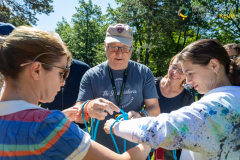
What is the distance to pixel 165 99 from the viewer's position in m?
3.11

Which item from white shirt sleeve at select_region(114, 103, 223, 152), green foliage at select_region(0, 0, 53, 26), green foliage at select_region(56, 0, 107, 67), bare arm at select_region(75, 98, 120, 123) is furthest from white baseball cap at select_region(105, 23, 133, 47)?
green foliage at select_region(56, 0, 107, 67)

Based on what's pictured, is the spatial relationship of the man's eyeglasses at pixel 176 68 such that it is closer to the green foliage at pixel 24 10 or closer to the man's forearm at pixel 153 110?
the man's forearm at pixel 153 110

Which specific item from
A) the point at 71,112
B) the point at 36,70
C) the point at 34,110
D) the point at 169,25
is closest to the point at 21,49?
the point at 36,70

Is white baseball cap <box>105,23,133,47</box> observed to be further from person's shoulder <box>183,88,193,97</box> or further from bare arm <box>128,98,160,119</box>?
person's shoulder <box>183,88,193,97</box>

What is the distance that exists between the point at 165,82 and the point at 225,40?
61.0ft

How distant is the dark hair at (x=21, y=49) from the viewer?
108cm

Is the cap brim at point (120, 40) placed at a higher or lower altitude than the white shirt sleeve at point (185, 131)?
higher

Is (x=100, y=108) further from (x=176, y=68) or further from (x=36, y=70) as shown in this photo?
(x=176, y=68)

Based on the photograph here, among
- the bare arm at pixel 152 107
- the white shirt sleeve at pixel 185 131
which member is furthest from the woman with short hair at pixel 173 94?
the white shirt sleeve at pixel 185 131

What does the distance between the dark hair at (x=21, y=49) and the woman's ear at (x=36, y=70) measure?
36 mm

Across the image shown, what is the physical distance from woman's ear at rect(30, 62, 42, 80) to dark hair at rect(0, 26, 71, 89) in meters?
0.04

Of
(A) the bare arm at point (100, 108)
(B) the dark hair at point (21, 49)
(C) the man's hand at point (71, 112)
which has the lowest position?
(C) the man's hand at point (71, 112)

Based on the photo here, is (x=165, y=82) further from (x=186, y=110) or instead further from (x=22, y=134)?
(x=22, y=134)

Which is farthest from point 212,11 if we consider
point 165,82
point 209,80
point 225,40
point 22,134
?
point 22,134
